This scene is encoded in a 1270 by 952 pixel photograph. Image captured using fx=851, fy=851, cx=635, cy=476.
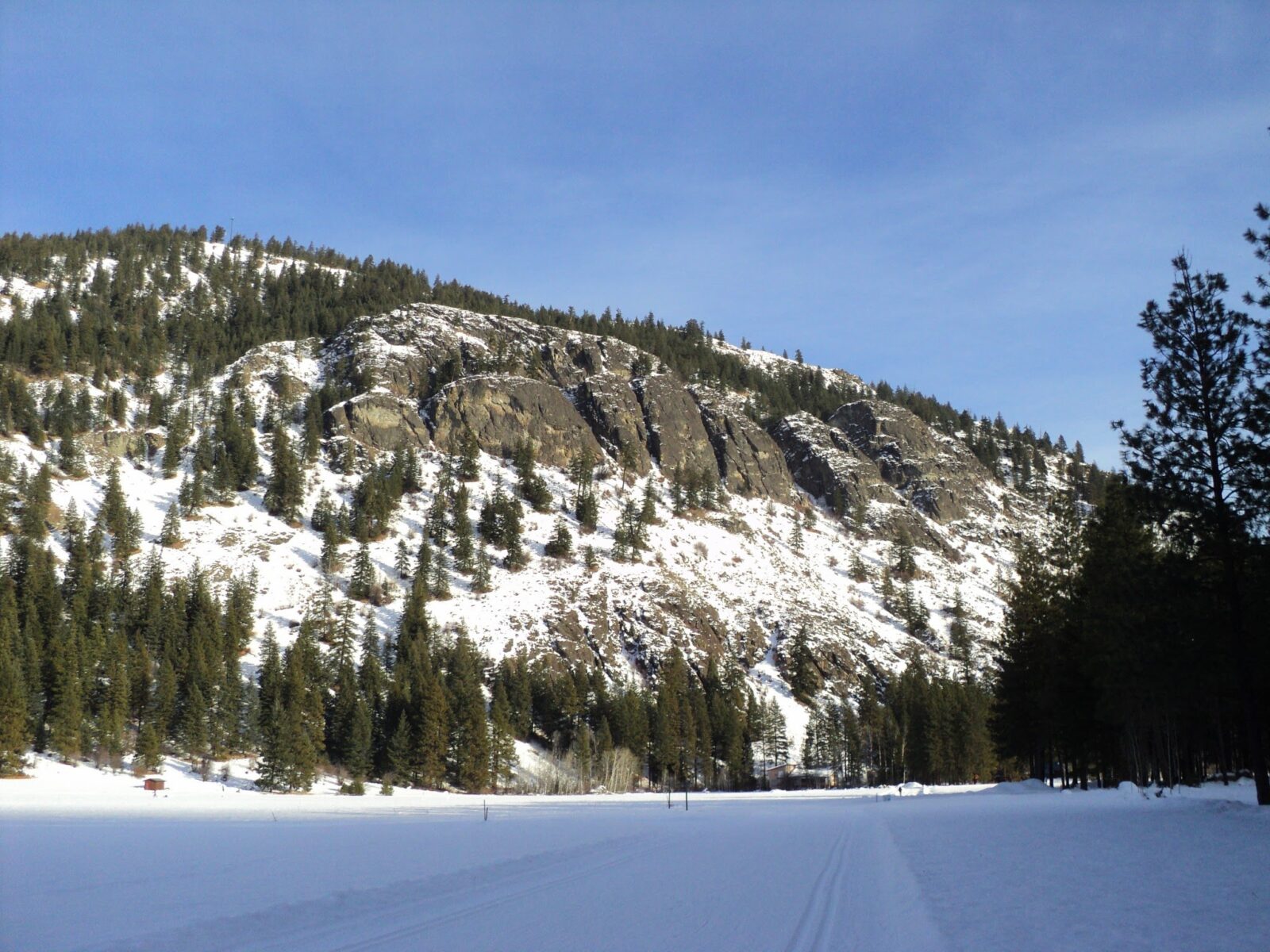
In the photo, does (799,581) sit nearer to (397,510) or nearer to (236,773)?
(397,510)

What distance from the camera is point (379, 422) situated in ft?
502

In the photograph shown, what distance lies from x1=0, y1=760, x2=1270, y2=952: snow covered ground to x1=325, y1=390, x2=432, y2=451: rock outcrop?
12451cm

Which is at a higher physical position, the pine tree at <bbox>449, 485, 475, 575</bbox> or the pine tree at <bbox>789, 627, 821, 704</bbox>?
the pine tree at <bbox>449, 485, 475, 575</bbox>

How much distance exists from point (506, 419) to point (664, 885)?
153 metres

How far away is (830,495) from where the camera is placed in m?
194

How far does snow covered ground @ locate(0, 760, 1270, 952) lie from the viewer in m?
9.51

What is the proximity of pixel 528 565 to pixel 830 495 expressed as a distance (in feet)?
298

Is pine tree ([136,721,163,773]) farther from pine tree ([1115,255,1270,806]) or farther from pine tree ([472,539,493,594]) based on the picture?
pine tree ([1115,255,1270,806])

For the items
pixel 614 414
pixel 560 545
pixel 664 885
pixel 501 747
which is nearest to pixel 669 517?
pixel 560 545

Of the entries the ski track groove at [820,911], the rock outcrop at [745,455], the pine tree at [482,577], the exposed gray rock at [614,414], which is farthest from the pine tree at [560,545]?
the ski track groove at [820,911]

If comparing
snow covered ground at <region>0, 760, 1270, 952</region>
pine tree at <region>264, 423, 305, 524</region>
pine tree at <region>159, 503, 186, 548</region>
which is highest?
pine tree at <region>264, 423, 305, 524</region>

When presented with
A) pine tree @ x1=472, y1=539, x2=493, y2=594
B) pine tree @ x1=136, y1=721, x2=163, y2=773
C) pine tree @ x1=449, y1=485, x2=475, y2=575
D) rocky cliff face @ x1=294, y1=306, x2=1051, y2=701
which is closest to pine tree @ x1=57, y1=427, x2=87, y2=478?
rocky cliff face @ x1=294, y1=306, x2=1051, y2=701

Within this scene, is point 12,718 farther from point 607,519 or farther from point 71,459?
point 607,519

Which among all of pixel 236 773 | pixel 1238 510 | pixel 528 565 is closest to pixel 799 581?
pixel 528 565
